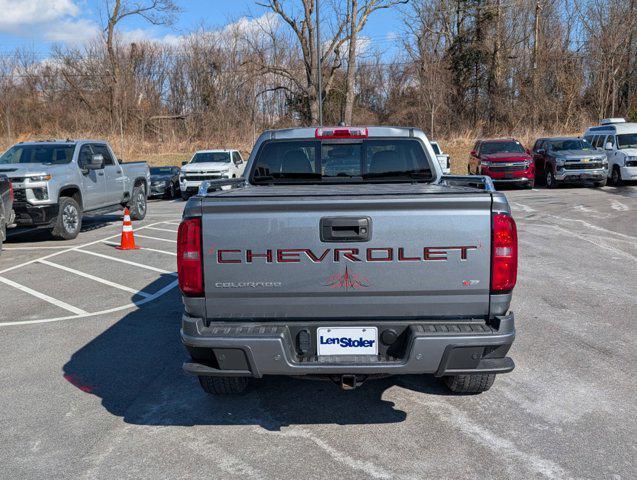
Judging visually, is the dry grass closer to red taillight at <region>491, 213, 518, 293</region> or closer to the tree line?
the tree line

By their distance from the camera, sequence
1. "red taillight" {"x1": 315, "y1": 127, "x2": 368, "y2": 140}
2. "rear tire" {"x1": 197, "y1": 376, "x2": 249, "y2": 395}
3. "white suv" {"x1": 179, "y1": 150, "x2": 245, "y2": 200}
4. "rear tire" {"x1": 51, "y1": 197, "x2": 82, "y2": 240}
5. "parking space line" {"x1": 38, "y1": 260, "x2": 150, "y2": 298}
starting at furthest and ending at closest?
"white suv" {"x1": 179, "y1": 150, "x2": 245, "y2": 200} < "rear tire" {"x1": 51, "y1": 197, "x2": 82, "y2": 240} < "parking space line" {"x1": 38, "y1": 260, "x2": 150, "y2": 298} < "red taillight" {"x1": 315, "y1": 127, "x2": 368, "y2": 140} < "rear tire" {"x1": 197, "y1": 376, "x2": 249, "y2": 395}

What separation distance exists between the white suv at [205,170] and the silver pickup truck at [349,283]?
61.4 ft

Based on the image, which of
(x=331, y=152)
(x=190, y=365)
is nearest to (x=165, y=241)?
(x=331, y=152)

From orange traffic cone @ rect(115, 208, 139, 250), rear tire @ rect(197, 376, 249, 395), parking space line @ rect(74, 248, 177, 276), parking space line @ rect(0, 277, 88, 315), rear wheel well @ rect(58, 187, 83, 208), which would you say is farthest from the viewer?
rear wheel well @ rect(58, 187, 83, 208)

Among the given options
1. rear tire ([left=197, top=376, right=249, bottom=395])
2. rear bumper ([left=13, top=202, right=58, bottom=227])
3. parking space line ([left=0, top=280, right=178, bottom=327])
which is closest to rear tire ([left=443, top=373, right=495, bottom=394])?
rear tire ([left=197, top=376, right=249, bottom=395])

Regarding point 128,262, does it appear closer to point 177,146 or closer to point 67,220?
point 67,220

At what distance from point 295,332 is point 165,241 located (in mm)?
9447

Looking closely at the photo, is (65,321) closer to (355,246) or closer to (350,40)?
(355,246)

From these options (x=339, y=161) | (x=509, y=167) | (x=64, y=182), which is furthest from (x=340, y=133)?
(x=509, y=167)

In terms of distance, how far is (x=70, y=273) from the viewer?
9578mm

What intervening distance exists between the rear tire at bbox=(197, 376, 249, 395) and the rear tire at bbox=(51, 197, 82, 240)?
9201mm

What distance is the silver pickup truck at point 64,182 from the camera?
12.1 metres

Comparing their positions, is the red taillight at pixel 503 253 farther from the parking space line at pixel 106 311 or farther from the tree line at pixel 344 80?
the tree line at pixel 344 80

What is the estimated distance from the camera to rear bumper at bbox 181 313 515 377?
3609mm
